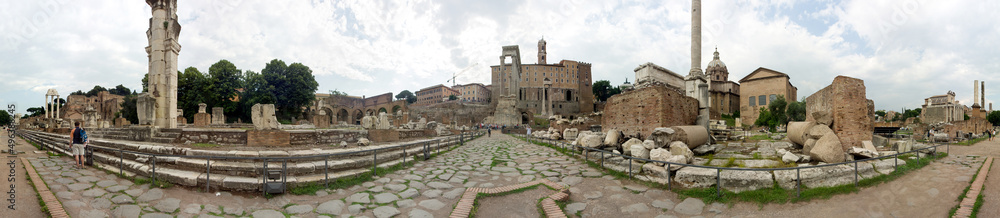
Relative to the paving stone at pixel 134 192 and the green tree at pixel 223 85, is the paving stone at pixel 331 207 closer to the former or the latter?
the paving stone at pixel 134 192

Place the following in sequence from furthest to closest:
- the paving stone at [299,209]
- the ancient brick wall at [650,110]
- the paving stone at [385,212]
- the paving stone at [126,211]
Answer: the ancient brick wall at [650,110], the paving stone at [299,209], the paving stone at [385,212], the paving stone at [126,211]

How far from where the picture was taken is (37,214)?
13.1ft

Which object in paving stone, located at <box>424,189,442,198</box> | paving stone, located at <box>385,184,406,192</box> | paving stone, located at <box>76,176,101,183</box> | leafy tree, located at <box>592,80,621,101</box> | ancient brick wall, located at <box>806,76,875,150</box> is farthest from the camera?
leafy tree, located at <box>592,80,621,101</box>

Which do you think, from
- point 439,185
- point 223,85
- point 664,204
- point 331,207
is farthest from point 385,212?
point 223,85

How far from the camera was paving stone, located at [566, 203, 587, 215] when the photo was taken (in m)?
4.61

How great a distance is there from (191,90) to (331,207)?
37.6m

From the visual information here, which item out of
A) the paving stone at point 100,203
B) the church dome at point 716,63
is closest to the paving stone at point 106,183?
the paving stone at point 100,203

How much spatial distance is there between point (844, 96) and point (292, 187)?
11252 mm

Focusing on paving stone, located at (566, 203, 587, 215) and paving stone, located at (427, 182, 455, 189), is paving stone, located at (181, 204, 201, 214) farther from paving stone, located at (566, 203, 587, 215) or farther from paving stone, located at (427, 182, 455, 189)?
paving stone, located at (566, 203, 587, 215)

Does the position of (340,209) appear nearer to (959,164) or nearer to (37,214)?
(37,214)

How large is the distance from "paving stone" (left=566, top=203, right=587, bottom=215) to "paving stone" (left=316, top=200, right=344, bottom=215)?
2.94 m

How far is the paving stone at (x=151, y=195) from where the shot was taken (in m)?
4.78

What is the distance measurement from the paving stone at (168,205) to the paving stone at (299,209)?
1.37m

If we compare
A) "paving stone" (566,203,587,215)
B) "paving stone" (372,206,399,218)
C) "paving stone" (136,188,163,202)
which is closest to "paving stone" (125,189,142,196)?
"paving stone" (136,188,163,202)
